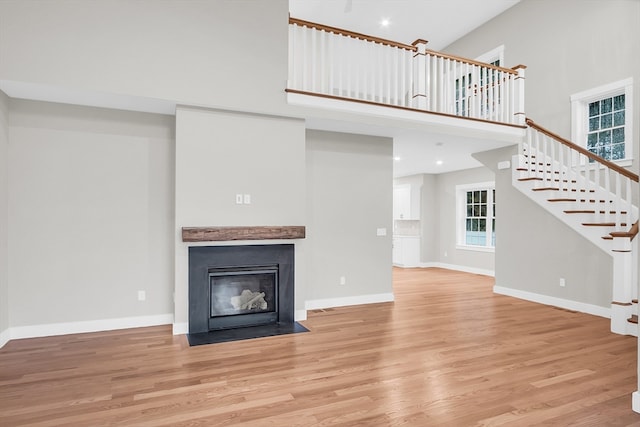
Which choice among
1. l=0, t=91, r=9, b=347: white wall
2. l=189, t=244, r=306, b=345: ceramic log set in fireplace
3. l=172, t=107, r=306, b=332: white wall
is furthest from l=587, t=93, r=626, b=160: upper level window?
l=0, t=91, r=9, b=347: white wall

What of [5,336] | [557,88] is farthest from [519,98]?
[5,336]

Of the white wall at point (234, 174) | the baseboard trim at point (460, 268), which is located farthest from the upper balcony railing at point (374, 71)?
the baseboard trim at point (460, 268)

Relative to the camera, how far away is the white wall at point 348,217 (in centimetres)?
526

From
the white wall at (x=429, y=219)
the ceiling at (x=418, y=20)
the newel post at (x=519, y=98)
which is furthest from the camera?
the white wall at (x=429, y=219)

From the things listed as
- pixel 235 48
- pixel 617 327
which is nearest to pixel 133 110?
pixel 235 48

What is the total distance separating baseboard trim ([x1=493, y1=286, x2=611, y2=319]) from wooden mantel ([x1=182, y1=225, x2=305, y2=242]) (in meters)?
4.01

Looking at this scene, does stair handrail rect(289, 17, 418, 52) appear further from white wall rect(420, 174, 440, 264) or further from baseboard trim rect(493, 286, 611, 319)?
white wall rect(420, 174, 440, 264)

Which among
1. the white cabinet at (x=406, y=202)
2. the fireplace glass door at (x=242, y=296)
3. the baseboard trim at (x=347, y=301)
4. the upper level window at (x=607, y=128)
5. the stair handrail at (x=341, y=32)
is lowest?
the baseboard trim at (x=347, y=301)

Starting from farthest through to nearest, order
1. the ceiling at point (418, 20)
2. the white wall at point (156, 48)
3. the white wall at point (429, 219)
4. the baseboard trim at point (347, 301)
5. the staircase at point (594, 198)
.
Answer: the white wall at point (429, 219)
the ceiling at point (418, 20)
the baseboard trim at point (347, 301)
the staircase at point (594, 198)
the white wall at point (156, 48)

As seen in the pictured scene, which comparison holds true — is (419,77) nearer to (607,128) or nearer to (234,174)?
(234,174)

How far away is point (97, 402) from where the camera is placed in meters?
2.54

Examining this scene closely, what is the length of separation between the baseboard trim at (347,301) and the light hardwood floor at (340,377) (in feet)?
2.24

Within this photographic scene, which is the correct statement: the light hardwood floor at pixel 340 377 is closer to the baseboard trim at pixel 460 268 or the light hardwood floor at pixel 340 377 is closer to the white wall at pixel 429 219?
the baseboard trim at pixel 460 268

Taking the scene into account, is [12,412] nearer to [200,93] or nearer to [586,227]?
[200,93]
